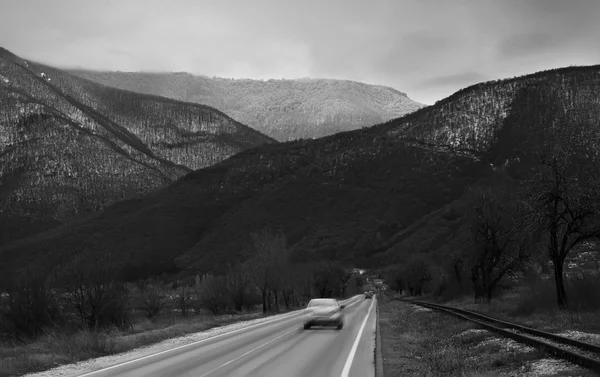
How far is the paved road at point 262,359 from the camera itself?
Result: 12750 mm

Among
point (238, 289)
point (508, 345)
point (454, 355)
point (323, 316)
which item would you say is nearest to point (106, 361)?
point (454, 355)

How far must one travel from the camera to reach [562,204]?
30.6 meters

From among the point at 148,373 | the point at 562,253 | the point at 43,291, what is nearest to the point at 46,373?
the point at 148,373

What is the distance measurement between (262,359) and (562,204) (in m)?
22.7

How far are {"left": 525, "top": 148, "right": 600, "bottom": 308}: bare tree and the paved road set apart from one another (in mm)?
13728

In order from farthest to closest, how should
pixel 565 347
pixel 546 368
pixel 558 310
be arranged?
pixel 558 310 → pixel 565 347 → pixel 546 368

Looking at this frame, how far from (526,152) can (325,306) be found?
7422 inches

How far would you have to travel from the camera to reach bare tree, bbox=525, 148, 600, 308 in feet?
92.8

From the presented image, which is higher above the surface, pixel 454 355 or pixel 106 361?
pixel 106 361

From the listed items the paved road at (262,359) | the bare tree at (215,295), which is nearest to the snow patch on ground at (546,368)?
the paved road at (262,359)

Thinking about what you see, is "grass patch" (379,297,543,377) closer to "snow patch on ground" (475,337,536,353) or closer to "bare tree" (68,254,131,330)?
"snow patch on ground" (475,337,536,353)

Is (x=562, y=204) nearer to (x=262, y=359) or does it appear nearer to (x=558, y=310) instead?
(x=558, y=310)

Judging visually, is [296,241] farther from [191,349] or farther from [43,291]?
[191,349]

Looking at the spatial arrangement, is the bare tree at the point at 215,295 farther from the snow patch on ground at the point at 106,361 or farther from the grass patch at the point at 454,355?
the grass patch at the point at 454,355
